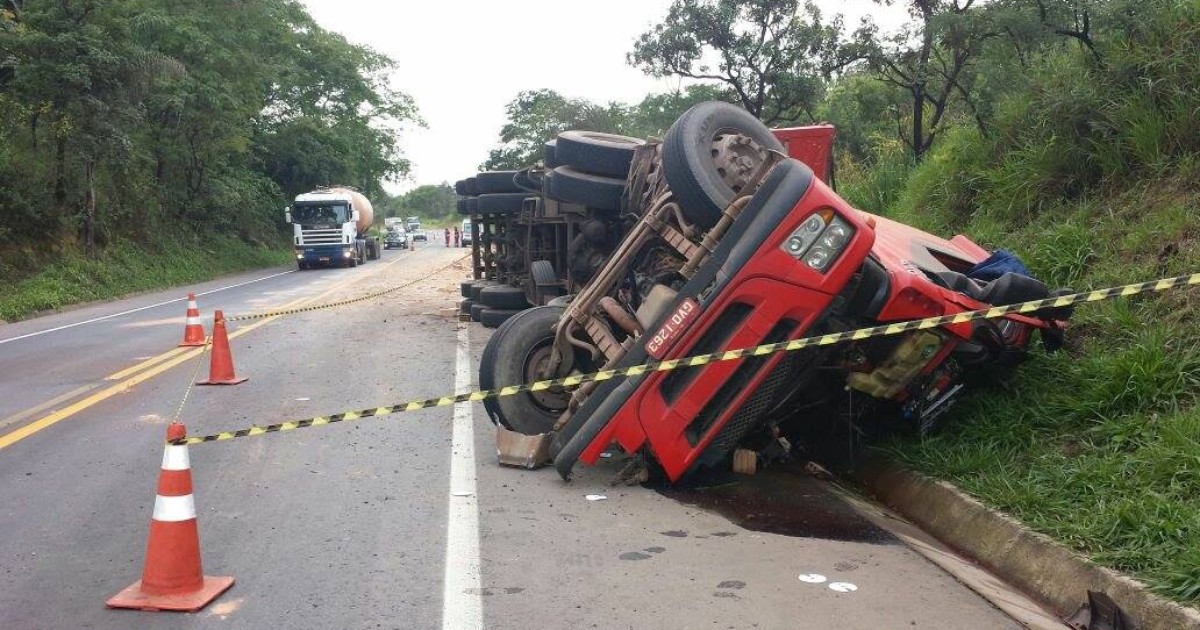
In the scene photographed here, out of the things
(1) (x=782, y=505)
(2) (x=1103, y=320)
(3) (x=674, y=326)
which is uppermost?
(3) (x=674, y=326)

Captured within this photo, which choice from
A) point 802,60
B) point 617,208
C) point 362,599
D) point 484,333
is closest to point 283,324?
point 484,333

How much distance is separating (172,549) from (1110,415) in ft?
16.6

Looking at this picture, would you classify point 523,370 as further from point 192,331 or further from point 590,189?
point 192,331

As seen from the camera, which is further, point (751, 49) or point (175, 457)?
point (751, 49)

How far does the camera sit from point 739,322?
6066 millimetres

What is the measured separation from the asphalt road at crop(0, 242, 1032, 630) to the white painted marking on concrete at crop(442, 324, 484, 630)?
0.05 feet

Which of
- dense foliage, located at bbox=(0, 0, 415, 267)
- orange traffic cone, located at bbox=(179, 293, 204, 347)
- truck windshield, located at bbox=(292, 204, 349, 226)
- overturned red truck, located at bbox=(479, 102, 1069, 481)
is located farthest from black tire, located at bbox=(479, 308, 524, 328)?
truck windshield, located at bbox=(292, 204, 349, 226)

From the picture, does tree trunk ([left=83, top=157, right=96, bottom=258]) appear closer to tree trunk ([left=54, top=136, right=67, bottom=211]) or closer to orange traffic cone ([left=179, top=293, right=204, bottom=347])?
tree trunk ([left=54, top=136, right=67, bottom=211])

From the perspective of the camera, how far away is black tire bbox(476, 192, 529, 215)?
15.4m

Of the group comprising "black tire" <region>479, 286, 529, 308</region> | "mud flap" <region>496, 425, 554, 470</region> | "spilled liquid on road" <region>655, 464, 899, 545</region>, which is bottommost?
"spilled liquid on road" <region>655, 464, 899, 545</region>

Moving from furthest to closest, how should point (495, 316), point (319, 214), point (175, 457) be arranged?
point (319, 214) → point (495, 316) → point (175, 457)

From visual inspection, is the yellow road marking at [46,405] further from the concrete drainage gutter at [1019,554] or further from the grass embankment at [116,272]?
the grass embankment at [116,272]

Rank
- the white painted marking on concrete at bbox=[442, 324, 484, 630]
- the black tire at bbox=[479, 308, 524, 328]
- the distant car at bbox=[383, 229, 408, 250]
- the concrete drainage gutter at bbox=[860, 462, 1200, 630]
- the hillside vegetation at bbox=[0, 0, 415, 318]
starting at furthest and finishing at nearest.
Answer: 1. the distant car at bbox=[383, 229, 408, 250]
2. the hillside vegetation at bbox=[0, 0, 415, 318]
3. the black tire at bbox=[479, 308, 524, 328]
4. the white painted marking on concrete at bbox=[442, 324, 484, 630]
5. the concrete drainage gutter at bbox=[860, 462, 1200, 630]

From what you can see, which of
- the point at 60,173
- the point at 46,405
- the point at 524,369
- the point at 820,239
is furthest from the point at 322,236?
the point at 820,239
